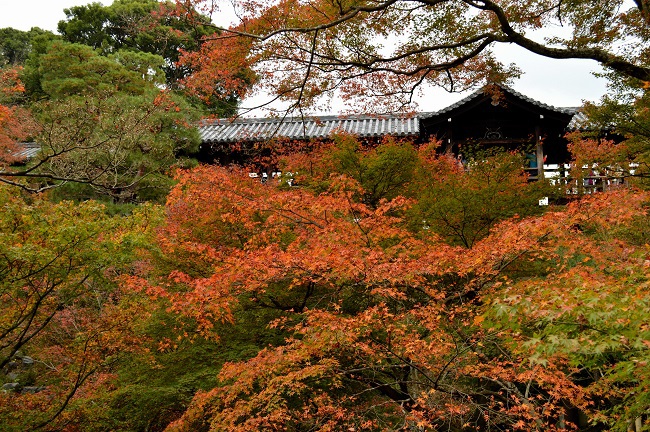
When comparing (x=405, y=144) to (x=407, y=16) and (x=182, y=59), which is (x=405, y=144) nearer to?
(x=407, y=16)

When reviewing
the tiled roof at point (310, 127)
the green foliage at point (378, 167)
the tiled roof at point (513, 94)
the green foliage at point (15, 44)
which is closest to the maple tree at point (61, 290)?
the green foliage at point (378, 167)

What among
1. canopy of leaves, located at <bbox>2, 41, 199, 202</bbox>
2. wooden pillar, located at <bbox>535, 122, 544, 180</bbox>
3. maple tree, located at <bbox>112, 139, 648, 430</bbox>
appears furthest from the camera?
wooden pillar, located at <bbox>535, 122, 544, 180</bbox>

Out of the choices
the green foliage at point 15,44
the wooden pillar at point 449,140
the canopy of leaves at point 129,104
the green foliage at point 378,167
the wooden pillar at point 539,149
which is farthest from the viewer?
the green foliage at point 15,44

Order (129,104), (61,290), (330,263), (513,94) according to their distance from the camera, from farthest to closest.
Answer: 1. (513,94)
2. (129,104)
3. (61,290)
4. (330,263)

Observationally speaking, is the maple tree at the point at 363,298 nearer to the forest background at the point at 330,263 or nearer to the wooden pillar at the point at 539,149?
the forest background at the point at 330,263

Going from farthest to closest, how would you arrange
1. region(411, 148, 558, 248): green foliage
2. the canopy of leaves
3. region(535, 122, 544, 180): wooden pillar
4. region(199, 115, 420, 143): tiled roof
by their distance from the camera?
region(199, 115, 420, 143): tiled roof, region(535, 122, 544, 180): wooden pillar, the canopy of leaves, region(411, 148, 558, 248): green foliage

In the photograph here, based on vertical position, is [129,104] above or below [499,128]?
above

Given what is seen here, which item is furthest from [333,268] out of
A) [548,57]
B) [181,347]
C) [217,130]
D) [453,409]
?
[217,130]

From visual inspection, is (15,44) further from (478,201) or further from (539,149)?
(478,201)

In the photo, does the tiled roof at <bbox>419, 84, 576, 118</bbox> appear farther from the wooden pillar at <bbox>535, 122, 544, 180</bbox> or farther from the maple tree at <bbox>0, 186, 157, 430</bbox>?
the maple tree at <bbox>0, 186, 157, 430</bbox>

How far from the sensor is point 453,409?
5.95 m

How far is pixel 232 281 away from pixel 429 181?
4.22 metres

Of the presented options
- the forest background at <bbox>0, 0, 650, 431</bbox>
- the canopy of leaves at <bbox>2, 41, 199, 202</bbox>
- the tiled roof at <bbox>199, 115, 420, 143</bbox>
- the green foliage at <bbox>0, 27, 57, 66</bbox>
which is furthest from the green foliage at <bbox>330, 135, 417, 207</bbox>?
the green foliage at <bbox>0, 27, 57, 66</bbox>

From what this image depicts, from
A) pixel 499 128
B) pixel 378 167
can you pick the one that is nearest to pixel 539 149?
pixel 499 128
